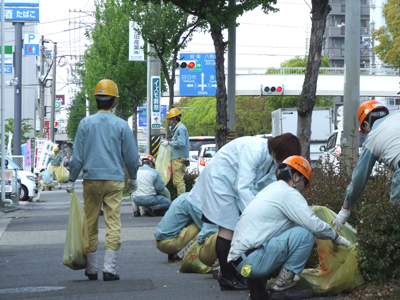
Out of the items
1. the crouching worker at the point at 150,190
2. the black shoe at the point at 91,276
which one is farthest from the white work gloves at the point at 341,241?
the crouching worker at the point at 150,190

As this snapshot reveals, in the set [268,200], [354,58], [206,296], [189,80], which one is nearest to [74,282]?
[206,296]

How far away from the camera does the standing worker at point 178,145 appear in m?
12.5

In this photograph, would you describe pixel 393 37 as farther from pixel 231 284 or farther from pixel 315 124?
pixel 231 284

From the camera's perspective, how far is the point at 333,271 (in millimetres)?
5082

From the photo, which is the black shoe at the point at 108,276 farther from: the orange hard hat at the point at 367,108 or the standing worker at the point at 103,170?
the orange hard hat at the point at 367,108

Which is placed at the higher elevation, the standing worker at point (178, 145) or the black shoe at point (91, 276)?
the standing worker at point (178, 145)

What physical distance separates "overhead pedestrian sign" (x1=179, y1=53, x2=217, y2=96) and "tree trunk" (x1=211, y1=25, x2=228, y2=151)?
1908cm

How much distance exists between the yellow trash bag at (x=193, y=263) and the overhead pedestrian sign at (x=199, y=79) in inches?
1015

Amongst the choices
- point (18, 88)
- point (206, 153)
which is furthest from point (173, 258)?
point (206, 153)

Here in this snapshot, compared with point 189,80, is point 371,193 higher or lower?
lower

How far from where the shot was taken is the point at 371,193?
5.59m

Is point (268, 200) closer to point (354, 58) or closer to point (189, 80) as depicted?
point (354, 58)

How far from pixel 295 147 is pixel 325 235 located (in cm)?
71

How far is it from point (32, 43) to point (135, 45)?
6728mm
